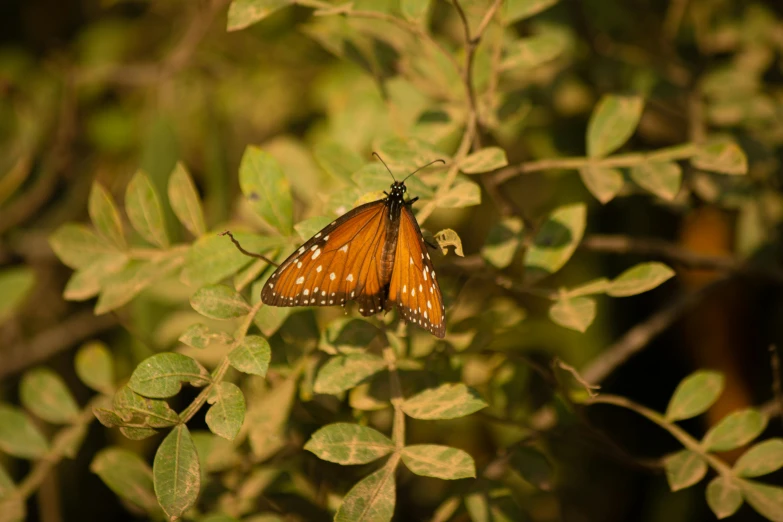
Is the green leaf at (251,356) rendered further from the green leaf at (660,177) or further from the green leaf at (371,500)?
the green leaf at (660,177)

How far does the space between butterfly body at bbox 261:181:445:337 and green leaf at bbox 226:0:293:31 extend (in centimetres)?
28

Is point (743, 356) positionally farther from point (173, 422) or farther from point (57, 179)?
point (57, 179)

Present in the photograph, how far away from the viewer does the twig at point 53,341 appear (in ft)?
4.69

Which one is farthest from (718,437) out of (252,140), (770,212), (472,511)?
(252,140)

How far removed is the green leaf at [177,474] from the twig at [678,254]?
0.67 m

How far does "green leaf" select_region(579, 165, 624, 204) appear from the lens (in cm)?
87

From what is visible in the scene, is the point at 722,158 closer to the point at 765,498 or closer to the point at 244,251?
the point at 765,498

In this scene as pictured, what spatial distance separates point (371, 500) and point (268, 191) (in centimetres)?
39

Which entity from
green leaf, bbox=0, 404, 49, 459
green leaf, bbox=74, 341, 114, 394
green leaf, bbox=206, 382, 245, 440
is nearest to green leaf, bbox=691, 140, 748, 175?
green leaf, bbox=206, 382, 245, 440

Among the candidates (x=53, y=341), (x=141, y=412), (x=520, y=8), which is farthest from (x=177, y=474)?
(x=53, y=341)

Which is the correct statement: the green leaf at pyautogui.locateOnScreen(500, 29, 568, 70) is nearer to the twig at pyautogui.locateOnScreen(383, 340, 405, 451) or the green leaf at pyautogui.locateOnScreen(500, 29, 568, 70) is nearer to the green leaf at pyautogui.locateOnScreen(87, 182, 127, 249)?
the twig at pyautogui.locateOnScreen(383, 340, 405, 451)

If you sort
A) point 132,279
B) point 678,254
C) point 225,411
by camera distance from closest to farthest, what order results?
point 225,411, point 132,279, point 678,254

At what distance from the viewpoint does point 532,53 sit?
38.7 inches

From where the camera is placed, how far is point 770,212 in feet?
3.92
